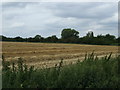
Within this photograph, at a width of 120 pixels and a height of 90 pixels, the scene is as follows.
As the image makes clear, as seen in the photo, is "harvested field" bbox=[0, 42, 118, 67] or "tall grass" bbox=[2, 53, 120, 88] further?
"harvested field" bbox=[0, 42, 118, 67]

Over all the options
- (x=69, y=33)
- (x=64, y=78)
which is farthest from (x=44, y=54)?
(x=69, y=33)

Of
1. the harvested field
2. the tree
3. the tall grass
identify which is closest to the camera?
the tall grass

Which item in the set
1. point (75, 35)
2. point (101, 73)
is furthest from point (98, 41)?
point (101, 73)

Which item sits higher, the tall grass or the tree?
the tree

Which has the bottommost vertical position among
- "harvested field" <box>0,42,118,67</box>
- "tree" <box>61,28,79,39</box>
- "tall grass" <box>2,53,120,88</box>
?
"harvested field" <box>0,42,118,67</box>

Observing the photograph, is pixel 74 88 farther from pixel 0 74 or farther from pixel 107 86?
pixel 0 74

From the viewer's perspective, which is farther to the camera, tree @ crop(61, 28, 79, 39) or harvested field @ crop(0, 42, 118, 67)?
tree @ crop(61, 28, 79, 39)

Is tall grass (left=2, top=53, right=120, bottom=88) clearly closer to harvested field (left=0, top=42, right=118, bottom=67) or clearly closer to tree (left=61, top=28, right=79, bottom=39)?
harvested field (left=0, top=42, right=118, bottom=67)

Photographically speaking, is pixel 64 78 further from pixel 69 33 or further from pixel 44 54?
pixel 69 33

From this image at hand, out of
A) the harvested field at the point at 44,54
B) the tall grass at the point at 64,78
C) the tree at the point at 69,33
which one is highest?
the tree at the point at 69,33

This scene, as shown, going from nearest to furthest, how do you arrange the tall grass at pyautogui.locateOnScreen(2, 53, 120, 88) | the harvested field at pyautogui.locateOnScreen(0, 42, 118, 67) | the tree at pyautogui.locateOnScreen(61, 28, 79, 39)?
the tall grass at pyautogui.locateOnScreen(2, 53, 120, 88) < the harvested field at pyautogui.locateOnScreen(0, 42, 118, 67) < the tree at pyautogui.locateOnScreen(61, 28, 79, 39)

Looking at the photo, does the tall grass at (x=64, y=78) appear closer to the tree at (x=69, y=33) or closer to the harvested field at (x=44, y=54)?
the harvested field at (x=44, y=54)

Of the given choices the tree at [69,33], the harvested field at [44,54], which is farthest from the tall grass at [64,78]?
the tree at [69,33]

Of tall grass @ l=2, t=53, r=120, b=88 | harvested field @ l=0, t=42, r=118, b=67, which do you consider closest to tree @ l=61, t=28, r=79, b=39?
harvested field @ l=0, t=42, r=118, b=67
